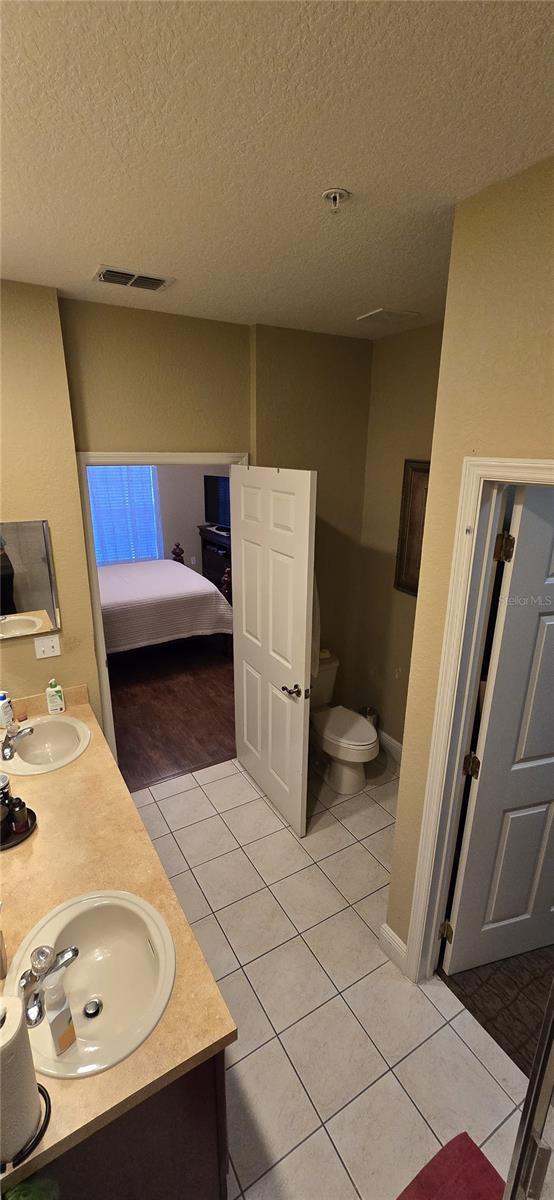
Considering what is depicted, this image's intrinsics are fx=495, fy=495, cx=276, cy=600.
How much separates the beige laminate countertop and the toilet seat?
1.38 metres

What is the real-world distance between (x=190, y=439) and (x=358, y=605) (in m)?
1.60

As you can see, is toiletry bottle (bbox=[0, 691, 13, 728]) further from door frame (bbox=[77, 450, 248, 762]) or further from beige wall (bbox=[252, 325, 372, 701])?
beige wall (bbox=[252, 325, 372, 701])

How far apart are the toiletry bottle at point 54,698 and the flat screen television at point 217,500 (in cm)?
421

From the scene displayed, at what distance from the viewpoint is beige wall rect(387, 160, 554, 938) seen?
3.82 feet

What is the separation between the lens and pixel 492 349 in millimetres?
1283

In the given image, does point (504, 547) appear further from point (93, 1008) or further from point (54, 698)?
point (54, 698)

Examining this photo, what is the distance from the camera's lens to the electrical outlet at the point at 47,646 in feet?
7.45

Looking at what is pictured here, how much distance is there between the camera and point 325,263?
1.73 metres

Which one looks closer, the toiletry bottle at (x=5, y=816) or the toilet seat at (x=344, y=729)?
the toiletry bottle at (x=5, y=816)

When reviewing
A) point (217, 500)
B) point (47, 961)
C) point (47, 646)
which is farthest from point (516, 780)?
point (217, 500)

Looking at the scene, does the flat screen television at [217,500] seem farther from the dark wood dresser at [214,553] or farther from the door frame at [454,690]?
the door frame at [454,690]

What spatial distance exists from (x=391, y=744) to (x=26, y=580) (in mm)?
2467

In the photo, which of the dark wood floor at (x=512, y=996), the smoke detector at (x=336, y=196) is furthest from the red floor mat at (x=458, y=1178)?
the smoke detector at (x=336, y=196)

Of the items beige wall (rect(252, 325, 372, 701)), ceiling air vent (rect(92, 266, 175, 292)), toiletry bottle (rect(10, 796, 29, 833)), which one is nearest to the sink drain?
toiletry bottle (rect(10, 796, 29, 833))
